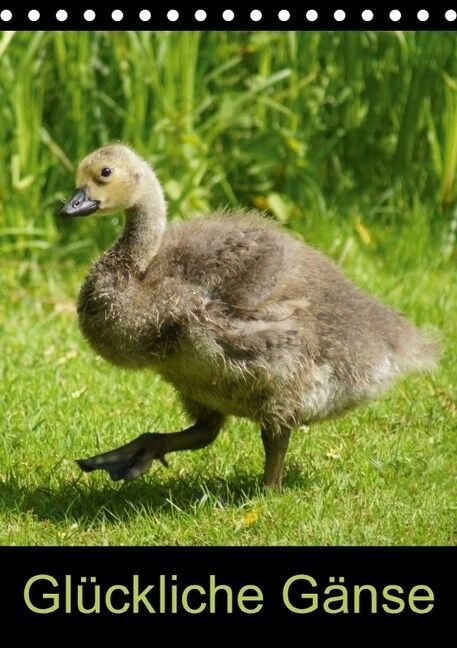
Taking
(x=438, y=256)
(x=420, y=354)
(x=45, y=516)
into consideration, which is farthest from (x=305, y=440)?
(x=438, y=256)

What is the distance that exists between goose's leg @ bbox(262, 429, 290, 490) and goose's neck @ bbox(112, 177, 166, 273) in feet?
3.00

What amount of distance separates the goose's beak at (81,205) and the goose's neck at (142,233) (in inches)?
6.6

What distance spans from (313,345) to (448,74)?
178 inches

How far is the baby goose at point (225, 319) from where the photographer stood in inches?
189

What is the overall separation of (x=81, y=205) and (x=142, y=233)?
0.29m

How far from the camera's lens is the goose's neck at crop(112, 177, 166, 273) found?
499 cm

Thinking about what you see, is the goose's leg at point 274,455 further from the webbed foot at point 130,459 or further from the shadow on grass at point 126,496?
the webbed foot at point 130,459

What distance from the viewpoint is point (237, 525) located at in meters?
4.84

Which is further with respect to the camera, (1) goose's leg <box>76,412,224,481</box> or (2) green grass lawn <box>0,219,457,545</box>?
(1) goose's leg <box>76,412,224,481</box>

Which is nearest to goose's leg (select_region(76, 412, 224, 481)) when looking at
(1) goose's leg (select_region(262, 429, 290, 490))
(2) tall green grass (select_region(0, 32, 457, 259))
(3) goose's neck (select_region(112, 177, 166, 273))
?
(1) goose's leg (select_region(262, 429, 290, 490))

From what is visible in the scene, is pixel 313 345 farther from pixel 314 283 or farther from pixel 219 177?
pixel 219 177

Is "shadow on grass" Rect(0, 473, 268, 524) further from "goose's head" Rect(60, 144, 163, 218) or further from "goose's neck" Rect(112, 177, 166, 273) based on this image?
"goose's head" Rect(60, 144, 163, 218)

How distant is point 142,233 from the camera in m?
5.03

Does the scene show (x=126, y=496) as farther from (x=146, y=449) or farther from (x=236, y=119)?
(x=236, y=119)
